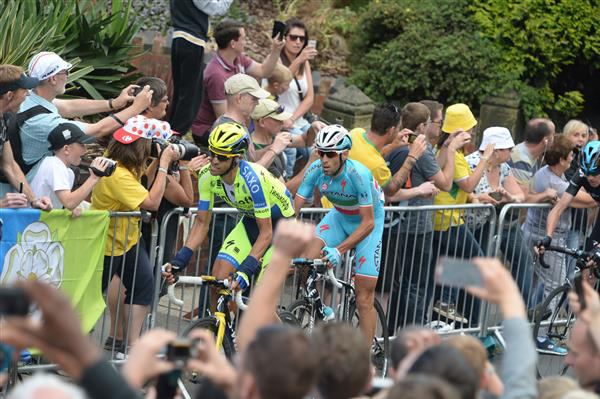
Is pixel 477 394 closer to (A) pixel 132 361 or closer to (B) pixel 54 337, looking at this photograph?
(A) pixel 132 361

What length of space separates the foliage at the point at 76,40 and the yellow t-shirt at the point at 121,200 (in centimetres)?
239

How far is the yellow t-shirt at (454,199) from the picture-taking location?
9.69 meters

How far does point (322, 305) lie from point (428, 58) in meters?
6.23

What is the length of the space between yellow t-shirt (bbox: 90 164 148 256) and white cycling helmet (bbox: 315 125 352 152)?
1402mm

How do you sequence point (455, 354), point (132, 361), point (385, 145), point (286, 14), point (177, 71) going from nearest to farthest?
point (132, 361), point (455, 354), point (385, 145), point (177, 71), point (286, 14)

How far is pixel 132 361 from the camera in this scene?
13.1 ft

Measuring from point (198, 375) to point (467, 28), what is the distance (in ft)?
26.7

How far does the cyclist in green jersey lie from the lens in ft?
25.5

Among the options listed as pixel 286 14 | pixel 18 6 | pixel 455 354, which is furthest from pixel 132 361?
pixel 286 14

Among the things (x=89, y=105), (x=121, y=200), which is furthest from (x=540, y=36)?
(x=121, y=200)

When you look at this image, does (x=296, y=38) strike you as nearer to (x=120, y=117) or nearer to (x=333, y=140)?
(x=333, y=140)

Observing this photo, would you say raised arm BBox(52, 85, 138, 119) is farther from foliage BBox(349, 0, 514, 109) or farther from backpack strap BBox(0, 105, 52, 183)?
foliage BBox(349, 0, 514, 109)

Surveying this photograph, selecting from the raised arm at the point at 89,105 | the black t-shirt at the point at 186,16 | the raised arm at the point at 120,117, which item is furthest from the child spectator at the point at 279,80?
the raised arm at the point at 120,117

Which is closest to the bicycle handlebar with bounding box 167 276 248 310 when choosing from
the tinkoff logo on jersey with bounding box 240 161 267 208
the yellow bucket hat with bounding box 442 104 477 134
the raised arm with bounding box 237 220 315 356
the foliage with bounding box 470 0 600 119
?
the tinkoff logo on jersey with bounding box 240 161 267 208
